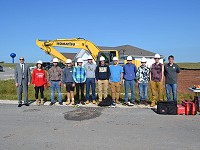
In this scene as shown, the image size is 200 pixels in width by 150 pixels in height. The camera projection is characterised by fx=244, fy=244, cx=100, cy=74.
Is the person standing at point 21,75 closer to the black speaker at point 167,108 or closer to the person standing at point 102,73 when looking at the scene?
the person standing at point 102,73

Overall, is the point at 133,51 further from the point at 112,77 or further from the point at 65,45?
the point at 112,77

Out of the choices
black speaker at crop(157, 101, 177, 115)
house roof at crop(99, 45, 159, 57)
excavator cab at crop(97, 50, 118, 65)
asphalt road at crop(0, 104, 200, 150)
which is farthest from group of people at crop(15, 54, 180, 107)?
house roof at crop(99, 45, 159, 57)

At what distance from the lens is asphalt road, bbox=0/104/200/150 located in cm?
541

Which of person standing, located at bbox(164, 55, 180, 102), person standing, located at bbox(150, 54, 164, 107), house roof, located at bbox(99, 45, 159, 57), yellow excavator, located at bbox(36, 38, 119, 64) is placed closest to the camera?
person standing, located at bbox(164, 55, 180, 102)

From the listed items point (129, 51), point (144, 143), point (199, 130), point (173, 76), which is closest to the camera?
point (144, 143)

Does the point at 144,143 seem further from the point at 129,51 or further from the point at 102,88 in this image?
the point at 129,51

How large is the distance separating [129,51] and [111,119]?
4388 centimetres

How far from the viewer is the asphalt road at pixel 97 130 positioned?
541cm

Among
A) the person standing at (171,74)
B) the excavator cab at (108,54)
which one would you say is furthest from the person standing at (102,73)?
the excavator cab at (108,54)

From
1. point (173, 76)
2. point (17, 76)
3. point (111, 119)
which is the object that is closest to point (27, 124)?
point (111, 119)

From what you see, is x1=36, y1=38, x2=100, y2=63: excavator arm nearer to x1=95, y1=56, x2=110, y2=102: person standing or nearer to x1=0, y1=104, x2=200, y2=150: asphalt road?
x1=95, y1=56, x2=110, y2=102: person standing

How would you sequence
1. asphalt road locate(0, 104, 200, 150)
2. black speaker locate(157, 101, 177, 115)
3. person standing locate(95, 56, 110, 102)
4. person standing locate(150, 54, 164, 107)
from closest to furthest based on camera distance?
asphalt road locate(0, 104, 200, 150) → black speaker locate(157, 101, 177, 115) → person standing locate(150, 54, 164, 107) → person standing locate(95, 56, 110, 102)

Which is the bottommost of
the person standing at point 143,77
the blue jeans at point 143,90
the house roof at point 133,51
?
the blue jeans at point 143,90

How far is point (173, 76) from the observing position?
9.63 meters
